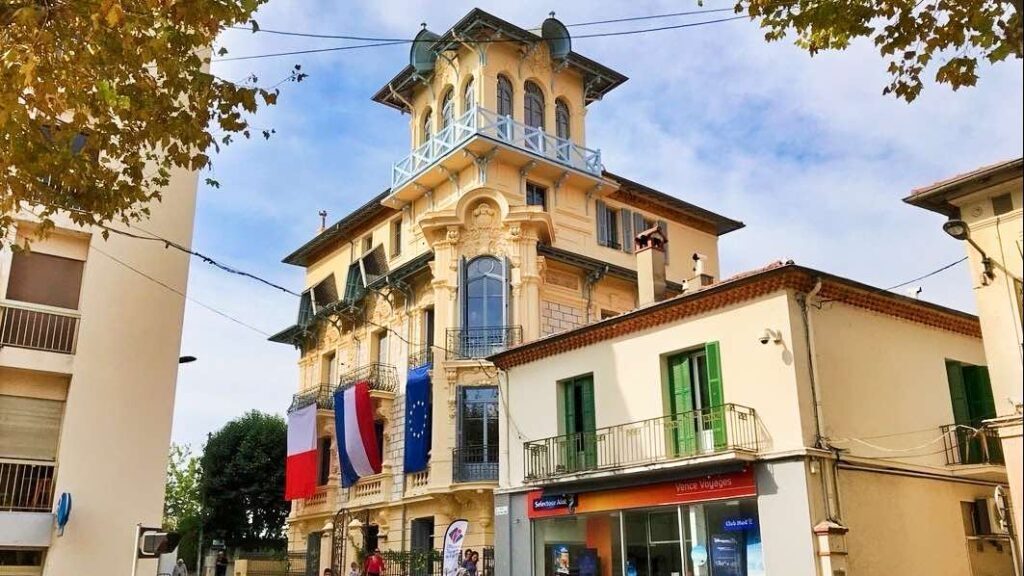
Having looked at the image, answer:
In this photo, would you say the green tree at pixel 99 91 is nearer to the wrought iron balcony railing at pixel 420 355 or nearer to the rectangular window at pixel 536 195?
the wrought iron balcony railing at pixel 420 355

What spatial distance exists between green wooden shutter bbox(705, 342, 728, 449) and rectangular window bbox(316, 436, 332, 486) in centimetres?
2048

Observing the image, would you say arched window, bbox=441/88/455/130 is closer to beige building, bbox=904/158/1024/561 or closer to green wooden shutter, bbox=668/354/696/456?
green wooden shutter, bbox=668/354/696/456

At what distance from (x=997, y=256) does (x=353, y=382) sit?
910 inches

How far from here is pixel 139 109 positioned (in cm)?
1045

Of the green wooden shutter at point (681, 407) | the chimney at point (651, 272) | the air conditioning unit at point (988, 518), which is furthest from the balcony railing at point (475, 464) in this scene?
the air conditioning unit at point (988, 518)

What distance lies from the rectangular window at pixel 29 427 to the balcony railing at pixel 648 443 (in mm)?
10451

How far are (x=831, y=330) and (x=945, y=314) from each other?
12.9 ft

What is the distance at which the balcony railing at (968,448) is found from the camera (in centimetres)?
1869

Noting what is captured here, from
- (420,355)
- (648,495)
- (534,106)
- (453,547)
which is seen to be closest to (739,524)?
(648,495)

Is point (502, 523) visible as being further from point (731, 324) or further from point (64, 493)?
point (64, 493)

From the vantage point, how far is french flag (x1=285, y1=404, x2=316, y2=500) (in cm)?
3262

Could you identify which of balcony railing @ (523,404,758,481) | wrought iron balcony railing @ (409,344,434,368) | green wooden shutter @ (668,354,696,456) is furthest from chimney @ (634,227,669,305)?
wrought iron balcony railing @ (409,344,434,368)

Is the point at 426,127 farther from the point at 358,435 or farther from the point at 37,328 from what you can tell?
the point at 37,328

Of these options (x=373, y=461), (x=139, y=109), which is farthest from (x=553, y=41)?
(x=139, y=109)
